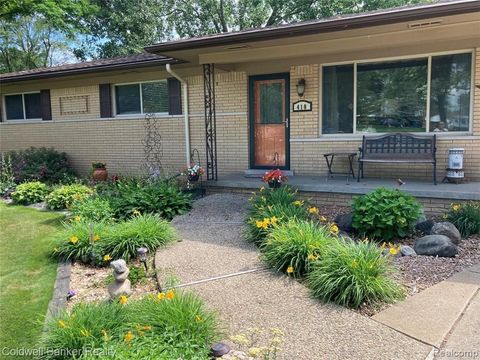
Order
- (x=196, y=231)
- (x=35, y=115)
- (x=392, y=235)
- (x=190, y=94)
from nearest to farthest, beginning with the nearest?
(x=392, y=235), (x=196, y=231), (x=190, y=94), (x=35, y=115)

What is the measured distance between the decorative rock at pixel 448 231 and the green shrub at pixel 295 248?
5.12ft

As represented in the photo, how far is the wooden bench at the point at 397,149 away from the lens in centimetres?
729

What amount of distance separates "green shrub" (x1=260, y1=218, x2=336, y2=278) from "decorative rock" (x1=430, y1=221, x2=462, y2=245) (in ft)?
5.12

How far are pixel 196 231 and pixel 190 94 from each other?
15.8ft

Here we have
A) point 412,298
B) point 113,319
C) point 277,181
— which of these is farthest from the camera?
point 277,181

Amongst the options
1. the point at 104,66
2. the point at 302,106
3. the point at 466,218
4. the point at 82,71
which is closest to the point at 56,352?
the point at 466,218

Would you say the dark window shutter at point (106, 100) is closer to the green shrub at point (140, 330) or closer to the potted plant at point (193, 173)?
the potted plant at point (193, 173)

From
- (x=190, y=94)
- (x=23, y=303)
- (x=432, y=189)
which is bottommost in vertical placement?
(x=23, y=303)

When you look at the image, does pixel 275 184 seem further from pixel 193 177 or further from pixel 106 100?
pixel 106 100

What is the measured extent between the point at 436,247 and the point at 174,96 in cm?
716

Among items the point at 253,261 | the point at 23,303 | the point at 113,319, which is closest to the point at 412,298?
the point at 253,261

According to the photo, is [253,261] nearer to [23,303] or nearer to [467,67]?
[23,303]

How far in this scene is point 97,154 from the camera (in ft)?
37.9

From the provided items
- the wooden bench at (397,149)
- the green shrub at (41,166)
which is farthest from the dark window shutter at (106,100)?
the wooden bench at (397,149)
